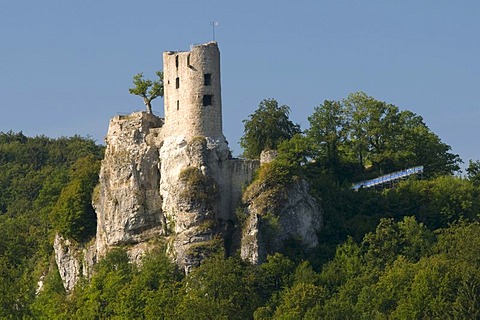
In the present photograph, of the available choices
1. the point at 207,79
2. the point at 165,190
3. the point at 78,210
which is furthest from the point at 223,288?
the point at 78,210

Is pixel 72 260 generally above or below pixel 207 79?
below

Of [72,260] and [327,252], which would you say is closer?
[327,252]

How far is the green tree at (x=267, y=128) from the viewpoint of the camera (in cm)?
9325

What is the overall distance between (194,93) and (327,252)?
31.9 ft

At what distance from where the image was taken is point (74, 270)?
88.5 metres

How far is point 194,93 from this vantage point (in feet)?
274

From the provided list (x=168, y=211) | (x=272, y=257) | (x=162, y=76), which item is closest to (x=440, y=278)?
(x=272, y=257)

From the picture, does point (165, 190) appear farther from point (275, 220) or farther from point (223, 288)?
point (223, 288)

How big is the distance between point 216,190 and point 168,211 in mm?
2538

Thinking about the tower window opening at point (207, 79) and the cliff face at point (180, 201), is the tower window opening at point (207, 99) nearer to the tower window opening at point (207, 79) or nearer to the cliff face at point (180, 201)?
the tower window opening at point (207, 79)

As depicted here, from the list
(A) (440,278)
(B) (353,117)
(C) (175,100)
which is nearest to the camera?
(A) (440,278)

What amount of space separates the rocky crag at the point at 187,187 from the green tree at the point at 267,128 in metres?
8.51

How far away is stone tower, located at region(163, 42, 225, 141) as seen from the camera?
83.6m

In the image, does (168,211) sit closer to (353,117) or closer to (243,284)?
(243,284)
